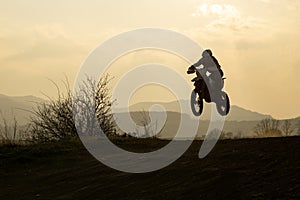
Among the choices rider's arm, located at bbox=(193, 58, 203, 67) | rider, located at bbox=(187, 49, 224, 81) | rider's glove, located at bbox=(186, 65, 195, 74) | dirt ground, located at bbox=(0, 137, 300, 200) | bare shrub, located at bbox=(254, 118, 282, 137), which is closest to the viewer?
dirt ground, located at bbox=(0, 137, 300, 200)

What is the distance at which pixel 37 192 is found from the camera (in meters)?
13.9

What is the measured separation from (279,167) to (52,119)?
73.6 ft

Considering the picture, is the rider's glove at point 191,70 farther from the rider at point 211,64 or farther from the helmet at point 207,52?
the helmet at point 207,52

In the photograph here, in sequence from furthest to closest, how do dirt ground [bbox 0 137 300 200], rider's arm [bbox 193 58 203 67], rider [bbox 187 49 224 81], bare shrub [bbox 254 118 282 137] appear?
bare shrub [bbox 254 118 282 137] < rider's arm [bbox 193 58 203 67] < rider [bbox 187 49 224 81] < dirt ground [bbox 0 137 300 200]

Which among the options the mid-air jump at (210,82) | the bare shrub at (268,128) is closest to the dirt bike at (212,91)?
the mid-air jump at (210,82)

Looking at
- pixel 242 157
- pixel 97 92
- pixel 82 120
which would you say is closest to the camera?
pixel 242 157

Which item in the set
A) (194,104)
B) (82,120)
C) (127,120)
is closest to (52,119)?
(82,120)

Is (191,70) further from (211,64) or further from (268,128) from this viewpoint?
(268,128)

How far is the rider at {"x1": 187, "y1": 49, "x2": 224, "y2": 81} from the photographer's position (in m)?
19.1

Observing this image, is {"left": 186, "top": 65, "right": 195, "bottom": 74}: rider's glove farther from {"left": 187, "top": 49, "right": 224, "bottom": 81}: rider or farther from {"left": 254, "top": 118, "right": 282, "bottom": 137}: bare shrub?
{"left": 254, "top": 118, "right": 282, "bottom": 137}: bare shrub

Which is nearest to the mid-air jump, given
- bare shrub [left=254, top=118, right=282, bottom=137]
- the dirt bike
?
the dirt bike

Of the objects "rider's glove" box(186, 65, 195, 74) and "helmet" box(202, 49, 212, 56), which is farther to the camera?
"rider's glove" box(186, 65, 195, 74)

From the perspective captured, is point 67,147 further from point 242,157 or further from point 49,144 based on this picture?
point 242,157

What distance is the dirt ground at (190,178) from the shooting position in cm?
992
